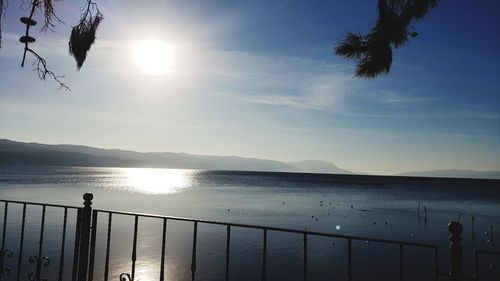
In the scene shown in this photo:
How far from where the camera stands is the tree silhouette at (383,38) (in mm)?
4414

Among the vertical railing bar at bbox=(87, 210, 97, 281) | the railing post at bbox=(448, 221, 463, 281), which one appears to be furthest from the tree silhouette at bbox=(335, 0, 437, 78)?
the vertical railing bar at bbox=(87, 210, 97, 281)

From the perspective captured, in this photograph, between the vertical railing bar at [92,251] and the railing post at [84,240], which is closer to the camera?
the vertical railing bar at [92,251]

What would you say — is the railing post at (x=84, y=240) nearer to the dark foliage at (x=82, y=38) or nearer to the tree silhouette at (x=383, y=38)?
the dark foliage at (x=82, y=38)

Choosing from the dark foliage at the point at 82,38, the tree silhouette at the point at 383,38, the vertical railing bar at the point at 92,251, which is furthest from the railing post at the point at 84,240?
the tree silhouette at the point at 383,38

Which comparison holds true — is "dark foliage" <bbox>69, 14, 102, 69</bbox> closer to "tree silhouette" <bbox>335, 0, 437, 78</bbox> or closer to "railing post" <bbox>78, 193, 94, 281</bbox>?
"railing post" <bbox>78, 193, 94, 281</bbox>

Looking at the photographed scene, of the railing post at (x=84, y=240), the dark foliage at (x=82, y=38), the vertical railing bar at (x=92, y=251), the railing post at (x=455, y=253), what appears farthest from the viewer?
the railing post at (x=84, y=240)

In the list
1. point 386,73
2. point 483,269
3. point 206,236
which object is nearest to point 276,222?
point 206,236

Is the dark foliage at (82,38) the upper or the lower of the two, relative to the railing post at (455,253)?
upper

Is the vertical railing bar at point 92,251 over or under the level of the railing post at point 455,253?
under

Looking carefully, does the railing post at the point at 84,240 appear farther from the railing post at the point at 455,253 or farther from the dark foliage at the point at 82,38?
the railing post at the point at 455,253

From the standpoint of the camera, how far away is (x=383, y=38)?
15.3 ft

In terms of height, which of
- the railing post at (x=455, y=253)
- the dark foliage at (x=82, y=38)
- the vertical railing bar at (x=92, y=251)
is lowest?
the vertical railing bar at (x=92, y=251)

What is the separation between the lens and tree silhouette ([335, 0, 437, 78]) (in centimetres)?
441

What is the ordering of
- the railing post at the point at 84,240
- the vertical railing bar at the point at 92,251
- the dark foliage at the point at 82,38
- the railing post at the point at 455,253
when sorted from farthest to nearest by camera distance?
the railing post at the point at 84,240
the vertical railing bar at the point at 92,251
the dark foliage at the point at 82,38
the railing post at the point at 455,253
